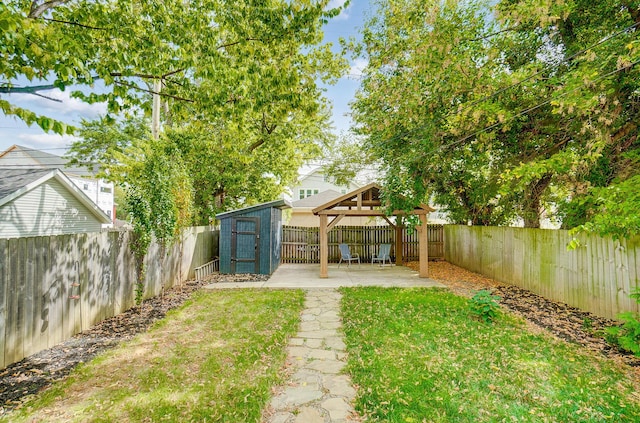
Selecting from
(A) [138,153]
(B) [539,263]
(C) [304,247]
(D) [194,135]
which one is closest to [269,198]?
(C) [304,247]

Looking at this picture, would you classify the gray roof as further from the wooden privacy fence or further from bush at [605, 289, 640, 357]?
bush at [605, 289, 640, 357]

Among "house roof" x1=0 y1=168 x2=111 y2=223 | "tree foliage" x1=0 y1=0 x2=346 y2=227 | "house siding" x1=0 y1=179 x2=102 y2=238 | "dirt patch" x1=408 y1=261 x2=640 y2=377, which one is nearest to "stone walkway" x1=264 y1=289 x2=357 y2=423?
"dirt patch" x1=408 y1=261 x2=640 y2=377

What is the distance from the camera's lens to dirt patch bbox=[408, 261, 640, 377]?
4035 millimetres

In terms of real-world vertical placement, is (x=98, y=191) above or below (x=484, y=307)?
above

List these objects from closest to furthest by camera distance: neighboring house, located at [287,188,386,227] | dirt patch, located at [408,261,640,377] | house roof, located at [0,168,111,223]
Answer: dirt patch, located at [408,261,640,377] → house roof, located at [0,168,111,223] → neighboring house, located at [287,188,386,227]

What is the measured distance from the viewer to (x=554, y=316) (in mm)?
5379

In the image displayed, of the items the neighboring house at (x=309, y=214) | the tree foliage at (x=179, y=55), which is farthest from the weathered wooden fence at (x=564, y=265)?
the neighboring house at (x=309, y=214)

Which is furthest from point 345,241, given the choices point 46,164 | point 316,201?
point 46,164

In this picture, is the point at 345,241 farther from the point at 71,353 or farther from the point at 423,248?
the point at 71,353

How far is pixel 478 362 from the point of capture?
3.56 m

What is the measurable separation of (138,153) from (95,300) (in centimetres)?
705

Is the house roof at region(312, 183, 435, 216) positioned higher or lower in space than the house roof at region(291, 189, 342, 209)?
lower

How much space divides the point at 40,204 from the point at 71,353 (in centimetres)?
956

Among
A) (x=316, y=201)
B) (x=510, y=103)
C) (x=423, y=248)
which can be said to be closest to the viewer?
(x=510, y=103)
